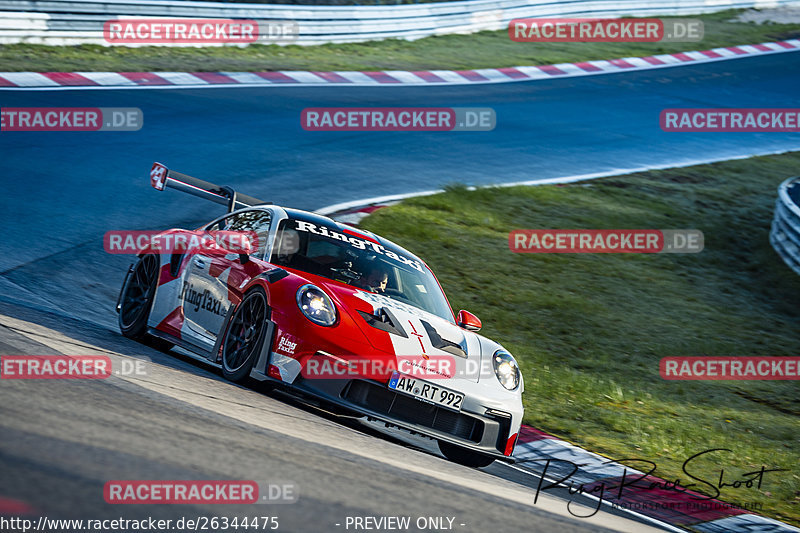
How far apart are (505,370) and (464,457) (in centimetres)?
63

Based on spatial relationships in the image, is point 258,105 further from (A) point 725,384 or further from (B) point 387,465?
(B) point 387,465

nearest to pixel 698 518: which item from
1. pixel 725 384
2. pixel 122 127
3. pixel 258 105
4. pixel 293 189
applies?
pixel 725 384

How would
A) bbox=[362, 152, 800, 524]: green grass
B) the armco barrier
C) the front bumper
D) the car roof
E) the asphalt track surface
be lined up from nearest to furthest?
the asphalt track surface < the front bumper < the car roof < bbox=[362, 152, 800, 524]: green grass < the armco barrier

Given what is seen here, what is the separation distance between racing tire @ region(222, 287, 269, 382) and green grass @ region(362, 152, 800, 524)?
A: 2.58 meters

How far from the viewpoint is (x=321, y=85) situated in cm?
1914

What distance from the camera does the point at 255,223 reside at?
7.57 metres

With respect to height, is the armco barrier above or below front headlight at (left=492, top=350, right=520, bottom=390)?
above

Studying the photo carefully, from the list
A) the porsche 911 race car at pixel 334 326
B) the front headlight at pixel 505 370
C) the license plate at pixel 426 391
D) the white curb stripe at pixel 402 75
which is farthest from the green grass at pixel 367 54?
the license plate at pixel 426 391

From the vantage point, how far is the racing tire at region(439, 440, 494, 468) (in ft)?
20.9

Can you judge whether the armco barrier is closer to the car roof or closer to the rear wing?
the rear wing

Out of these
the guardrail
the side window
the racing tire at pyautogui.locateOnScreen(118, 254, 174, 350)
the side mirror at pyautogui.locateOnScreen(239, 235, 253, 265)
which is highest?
the guardrail

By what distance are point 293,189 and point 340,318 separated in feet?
23.5

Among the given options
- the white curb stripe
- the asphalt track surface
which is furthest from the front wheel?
Result: the white curb stripe

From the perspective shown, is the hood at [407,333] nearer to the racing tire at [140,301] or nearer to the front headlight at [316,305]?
the front headlight at [316,305]
